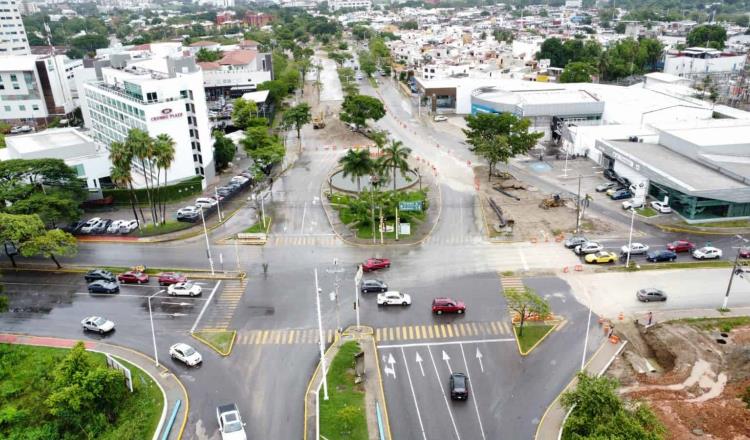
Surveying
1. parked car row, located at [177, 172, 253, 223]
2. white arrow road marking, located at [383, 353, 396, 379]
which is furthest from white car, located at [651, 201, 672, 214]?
parked car row, located at [177, 172, 253, 223]

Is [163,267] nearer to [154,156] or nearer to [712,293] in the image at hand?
[154,156]

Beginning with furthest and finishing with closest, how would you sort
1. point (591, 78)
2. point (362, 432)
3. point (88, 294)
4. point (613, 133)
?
1. point (591, 78)
2. point (613, 133)
3. point (88, 294)
4. point (362, 432)

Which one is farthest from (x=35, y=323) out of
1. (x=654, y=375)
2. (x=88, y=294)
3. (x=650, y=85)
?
(x=650, y=85)

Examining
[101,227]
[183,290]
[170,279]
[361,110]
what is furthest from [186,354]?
[361,110]

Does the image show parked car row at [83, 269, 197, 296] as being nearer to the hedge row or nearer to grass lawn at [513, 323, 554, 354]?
the hedge row

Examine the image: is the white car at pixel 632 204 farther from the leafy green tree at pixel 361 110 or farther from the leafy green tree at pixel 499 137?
the leafy green tree at pixel 361 110

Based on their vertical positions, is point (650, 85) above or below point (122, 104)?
below

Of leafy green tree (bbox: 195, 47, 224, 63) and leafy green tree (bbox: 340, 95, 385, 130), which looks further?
leafy green tree (bbox: 195, 47, 224, 63)

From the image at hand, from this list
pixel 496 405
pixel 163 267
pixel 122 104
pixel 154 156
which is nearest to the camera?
pixel 496 405
